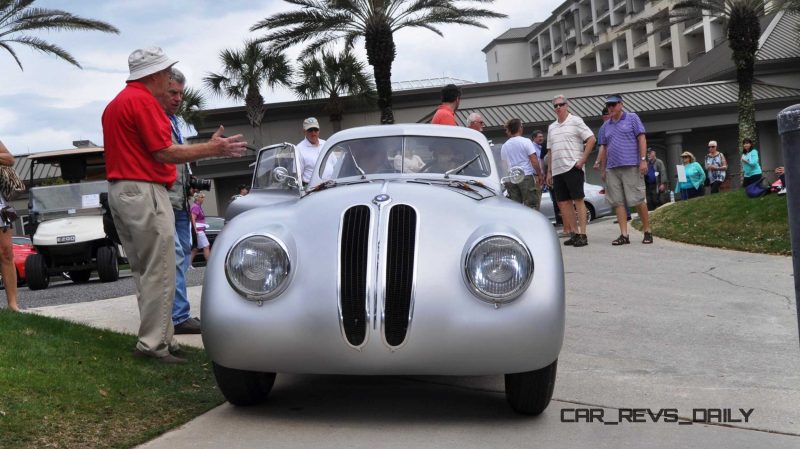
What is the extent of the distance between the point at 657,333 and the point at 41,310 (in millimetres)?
6015

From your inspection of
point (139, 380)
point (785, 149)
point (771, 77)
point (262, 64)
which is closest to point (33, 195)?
point (139, 380)

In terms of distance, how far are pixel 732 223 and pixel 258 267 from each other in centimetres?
1047

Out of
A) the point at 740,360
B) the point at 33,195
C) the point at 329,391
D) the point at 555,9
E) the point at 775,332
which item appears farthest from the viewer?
the point at 555,9

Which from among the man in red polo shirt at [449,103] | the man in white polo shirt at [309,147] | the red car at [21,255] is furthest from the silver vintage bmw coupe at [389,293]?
the red car at [21,255]

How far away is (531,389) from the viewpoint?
444 cm

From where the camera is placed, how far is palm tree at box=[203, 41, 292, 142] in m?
38.8

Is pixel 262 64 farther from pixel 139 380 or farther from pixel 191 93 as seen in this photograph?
pixel 139 380

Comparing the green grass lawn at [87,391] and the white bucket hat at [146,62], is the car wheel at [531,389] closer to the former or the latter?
the green grass lawn at [87,391]

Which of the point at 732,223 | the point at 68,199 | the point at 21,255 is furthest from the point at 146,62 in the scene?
the point at 21,255

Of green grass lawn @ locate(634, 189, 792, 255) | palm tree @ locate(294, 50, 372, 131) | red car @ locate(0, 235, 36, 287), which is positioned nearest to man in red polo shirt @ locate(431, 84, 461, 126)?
green grass lawn @ locate(634, 189, 792, 255)

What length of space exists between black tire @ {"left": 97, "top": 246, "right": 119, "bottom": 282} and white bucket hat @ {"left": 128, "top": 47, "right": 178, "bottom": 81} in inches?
396

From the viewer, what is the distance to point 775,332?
665cm

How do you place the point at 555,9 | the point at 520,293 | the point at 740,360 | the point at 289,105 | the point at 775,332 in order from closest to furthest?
the point at 520,293
the point at 740,360
the point at 775,332
the point at 289,105
the point at 555,9

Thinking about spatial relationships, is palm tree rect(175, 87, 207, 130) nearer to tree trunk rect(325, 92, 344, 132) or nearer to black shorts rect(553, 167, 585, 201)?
tree trunk rect(325, 92, 344, 132)
